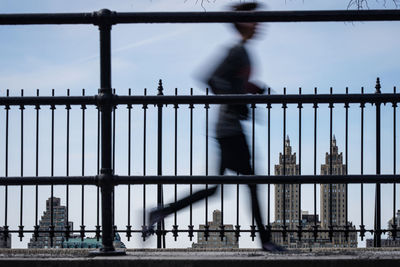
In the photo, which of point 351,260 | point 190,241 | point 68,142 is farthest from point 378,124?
point 351,260

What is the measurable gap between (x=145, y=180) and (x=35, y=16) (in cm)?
104

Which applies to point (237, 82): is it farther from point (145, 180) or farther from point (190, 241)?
point (190, 241)

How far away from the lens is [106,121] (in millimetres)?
3619

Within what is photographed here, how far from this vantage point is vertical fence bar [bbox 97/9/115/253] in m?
3.60

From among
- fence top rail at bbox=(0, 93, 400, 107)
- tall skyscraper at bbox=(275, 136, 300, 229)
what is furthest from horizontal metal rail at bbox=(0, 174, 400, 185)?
tall skyscraper at bbox=(275, 136, 300, 229)

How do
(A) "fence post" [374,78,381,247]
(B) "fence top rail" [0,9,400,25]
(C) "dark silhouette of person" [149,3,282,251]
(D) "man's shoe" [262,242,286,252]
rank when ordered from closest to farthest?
1. (B) "fence top rail" [0,9,400,25]
2. (D) "man's shoe" [262,242,286,252]
3. (C) "dark silhouette of person" [149,3,282,251]
4. (A) "fence post" [374,78,381,247]

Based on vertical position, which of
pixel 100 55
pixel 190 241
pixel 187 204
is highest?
pixel 100 55

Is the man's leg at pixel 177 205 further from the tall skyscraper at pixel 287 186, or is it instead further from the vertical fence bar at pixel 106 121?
the vertical fence bar at pixel 106 121

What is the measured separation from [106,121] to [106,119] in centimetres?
1

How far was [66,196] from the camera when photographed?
669 cm

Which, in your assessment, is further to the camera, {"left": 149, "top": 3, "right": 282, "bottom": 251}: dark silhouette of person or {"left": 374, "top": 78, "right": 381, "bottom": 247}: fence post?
{"left": 374, "top": 78, "right": 381, "bottom": 247}: fence post

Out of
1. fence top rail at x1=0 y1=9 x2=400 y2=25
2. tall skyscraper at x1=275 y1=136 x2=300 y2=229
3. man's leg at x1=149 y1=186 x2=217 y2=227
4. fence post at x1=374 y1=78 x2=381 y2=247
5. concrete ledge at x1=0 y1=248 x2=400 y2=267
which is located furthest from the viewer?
fence post at x1=374 y1=78 x2=381 y2=247

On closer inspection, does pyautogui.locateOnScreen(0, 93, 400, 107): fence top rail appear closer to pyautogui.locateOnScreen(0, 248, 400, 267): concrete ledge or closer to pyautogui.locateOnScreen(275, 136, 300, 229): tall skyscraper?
pyautogui.locateOnScreen(0, 248, 400, 267): concrete ledge
